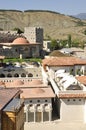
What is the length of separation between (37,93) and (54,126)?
347 cm

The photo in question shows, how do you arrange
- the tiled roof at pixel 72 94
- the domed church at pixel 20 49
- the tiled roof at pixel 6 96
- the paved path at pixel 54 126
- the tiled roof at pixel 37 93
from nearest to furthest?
the tiled roof at pixel 6 96 < the paved path at pixel 54 126 < the tiled roof at pixel 72 94 < the tiled roof at pixel 37 93 < the domed church at pixel 20 49

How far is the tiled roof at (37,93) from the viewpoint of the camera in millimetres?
30656

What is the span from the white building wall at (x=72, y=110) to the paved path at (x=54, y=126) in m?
0.84

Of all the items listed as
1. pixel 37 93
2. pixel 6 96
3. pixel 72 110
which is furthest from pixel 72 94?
pixel 6 96

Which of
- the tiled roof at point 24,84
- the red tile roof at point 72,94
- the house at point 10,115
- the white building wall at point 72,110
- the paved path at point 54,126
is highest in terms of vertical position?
the house at point 10,115

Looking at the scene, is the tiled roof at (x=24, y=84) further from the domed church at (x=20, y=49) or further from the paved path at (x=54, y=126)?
the domed church at (x=20, y=49)

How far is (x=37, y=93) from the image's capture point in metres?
31.3

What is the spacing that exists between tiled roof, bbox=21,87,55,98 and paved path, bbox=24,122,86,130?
221cm

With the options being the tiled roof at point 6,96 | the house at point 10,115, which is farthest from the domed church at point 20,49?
the house at point 10,115

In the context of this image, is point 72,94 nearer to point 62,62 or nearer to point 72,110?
point 72,110

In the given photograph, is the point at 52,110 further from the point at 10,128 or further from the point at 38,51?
the point at 38,51

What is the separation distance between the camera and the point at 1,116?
15.2 m

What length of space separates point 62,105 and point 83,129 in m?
3.10

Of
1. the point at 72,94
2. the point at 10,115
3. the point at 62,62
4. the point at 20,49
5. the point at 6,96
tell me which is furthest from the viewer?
the point at 20,49
